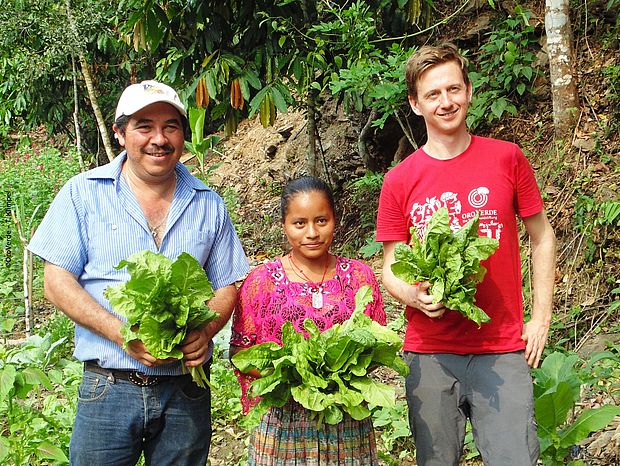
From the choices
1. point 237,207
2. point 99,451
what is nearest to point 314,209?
point 99,451

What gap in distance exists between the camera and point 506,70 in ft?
22.0

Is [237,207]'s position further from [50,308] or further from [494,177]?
[494,177]

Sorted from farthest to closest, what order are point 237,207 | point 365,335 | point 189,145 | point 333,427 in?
point 237,207, point 189,145, point 333,427, point 365,335

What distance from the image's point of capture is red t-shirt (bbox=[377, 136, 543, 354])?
2.56 m

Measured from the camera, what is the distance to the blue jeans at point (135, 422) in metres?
2.53

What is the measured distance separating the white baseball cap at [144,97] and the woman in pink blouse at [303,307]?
58cm

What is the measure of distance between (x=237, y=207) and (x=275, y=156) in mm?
1047

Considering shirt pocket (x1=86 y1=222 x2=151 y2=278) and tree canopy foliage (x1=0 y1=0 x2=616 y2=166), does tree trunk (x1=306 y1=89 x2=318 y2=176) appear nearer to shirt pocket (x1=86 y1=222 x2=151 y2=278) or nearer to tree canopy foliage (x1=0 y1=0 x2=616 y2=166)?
tree canopy foliage (x1=0 y1=0 x2=616 y2=166)

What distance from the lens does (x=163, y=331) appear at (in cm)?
230

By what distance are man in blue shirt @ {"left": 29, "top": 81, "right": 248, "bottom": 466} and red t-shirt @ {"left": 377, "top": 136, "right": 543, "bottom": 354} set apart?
31.6 inches

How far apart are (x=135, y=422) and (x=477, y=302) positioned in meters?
1.35

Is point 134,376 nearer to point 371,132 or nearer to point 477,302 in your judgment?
point 477,302
